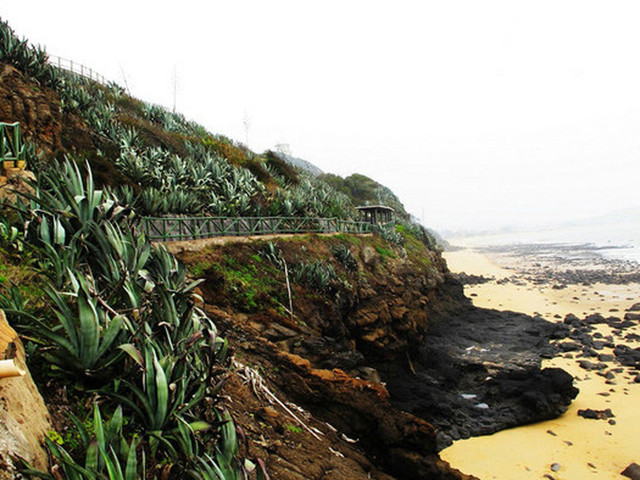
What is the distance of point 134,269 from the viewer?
4.59 meters

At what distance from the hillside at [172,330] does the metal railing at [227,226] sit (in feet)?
2.23

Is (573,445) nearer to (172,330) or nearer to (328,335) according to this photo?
(328,335)

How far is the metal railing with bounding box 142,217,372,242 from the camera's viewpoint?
10172 millimetres

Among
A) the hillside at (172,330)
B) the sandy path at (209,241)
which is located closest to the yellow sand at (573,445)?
the hillside at (172,330)

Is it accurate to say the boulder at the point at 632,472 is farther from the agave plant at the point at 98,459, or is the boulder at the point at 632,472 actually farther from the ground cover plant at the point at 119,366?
the agave plant at the point at 98,459

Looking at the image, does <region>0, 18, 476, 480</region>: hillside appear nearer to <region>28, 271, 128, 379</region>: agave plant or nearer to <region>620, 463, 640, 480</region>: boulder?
<region>28, 271, 128, 379</region>: agave plant

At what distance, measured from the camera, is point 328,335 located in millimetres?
11375

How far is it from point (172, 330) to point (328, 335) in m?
8.22

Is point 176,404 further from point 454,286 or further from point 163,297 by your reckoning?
point 454,286

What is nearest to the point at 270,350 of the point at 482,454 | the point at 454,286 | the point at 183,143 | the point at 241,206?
the point at 482,454

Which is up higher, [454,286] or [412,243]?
[412,243]

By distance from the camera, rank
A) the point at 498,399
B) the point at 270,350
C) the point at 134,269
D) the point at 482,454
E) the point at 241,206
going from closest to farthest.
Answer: the point at 134,269, the point at 270,350, the point at 482,454, the point at 498,399, the point at 241,206

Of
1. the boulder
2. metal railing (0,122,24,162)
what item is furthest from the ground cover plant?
the boulder

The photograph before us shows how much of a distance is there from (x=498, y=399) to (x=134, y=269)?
1267 cm
